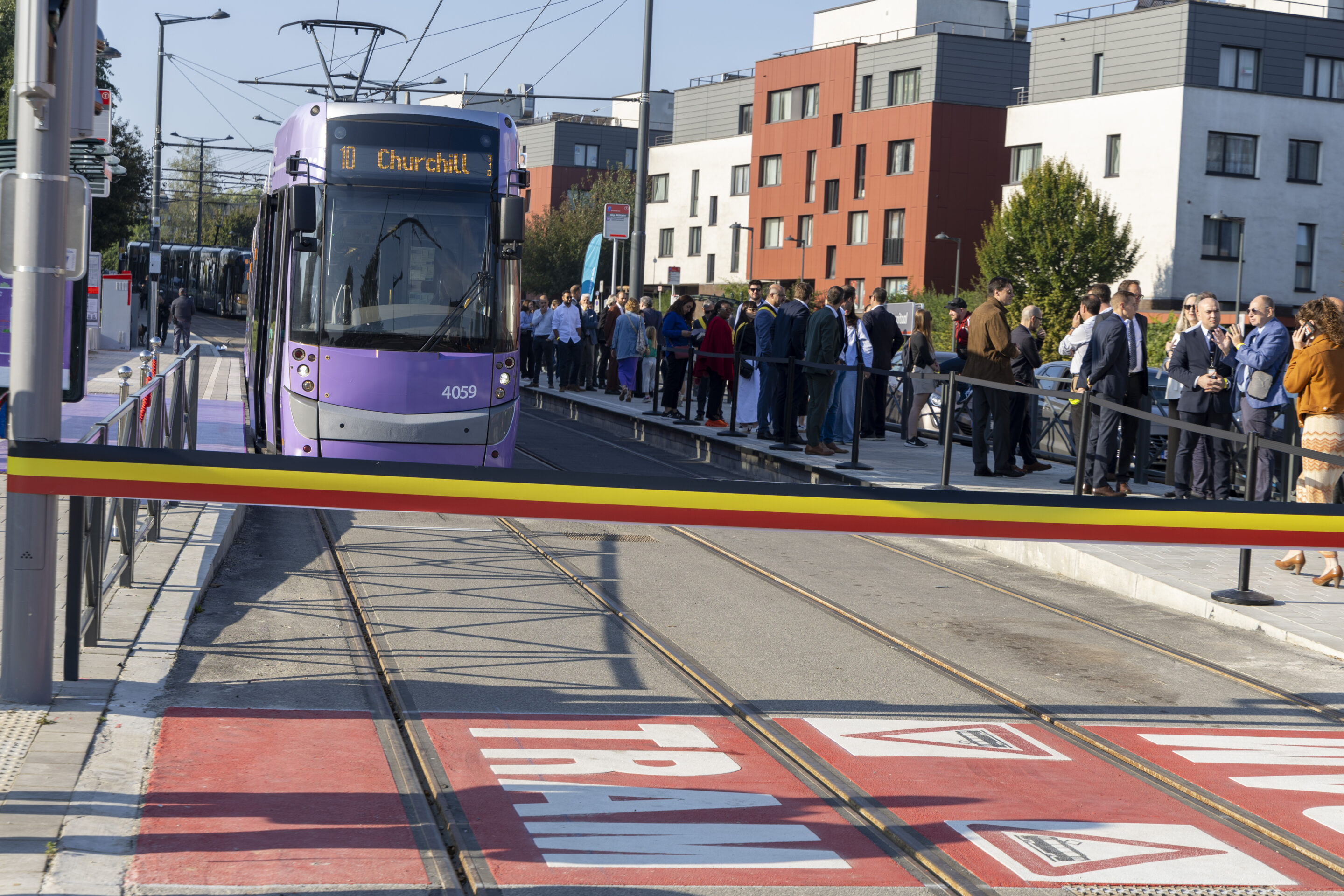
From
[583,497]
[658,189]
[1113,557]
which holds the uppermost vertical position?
[658,189]

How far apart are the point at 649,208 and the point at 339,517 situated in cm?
7387

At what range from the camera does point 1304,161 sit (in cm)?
5666

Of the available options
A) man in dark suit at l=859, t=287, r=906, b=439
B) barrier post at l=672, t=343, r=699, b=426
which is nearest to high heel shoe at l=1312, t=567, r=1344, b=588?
man in dark suit at l=859, t=287, r=906, b=439

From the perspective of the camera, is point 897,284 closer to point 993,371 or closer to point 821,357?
point 821,357

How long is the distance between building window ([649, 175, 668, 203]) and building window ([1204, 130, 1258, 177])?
114ft

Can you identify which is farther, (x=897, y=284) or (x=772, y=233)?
(x=772, y=233)

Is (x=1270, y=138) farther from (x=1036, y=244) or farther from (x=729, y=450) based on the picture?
(x=729, y=450)

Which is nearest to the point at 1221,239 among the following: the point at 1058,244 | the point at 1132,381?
the point at 1058,244

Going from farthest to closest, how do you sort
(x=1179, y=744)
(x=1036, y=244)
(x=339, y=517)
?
(x=1036, y=244) → (x=339, y=517) → (x=1179, y=744)

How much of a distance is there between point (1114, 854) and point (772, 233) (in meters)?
70.5

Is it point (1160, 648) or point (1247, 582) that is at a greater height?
point (1247, 582)

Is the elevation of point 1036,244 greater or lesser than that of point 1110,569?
greater

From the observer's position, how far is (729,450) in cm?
1811

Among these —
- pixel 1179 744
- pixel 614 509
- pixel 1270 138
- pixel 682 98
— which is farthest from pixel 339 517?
pixel 682 98
